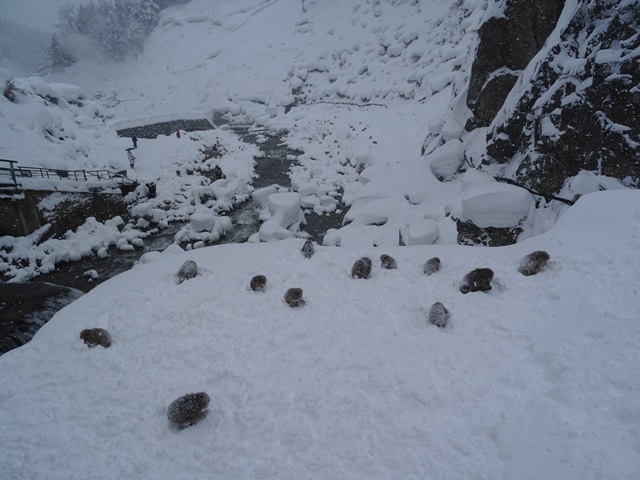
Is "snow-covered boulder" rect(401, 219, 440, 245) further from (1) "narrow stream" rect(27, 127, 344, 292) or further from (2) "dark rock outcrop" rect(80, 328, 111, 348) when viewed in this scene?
(2) "dark rock outcrop" rect(80, 328, 111, 348)

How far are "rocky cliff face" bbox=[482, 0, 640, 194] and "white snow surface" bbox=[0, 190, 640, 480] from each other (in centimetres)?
237

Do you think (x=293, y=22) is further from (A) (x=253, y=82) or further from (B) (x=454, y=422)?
(B) (x=454, y=422)

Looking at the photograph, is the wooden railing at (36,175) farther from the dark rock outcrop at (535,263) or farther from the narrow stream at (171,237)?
the dark rock outcrop at (535,263)

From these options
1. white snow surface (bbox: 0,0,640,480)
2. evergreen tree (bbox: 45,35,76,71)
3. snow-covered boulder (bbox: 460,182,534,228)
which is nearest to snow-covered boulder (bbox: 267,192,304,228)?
white snow surface (bbox: 0,0,640,480)

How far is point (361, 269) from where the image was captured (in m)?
5.96

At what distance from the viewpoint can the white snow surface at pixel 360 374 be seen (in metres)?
3.19

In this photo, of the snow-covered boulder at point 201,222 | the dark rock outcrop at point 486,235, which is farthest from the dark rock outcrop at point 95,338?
the snow-covered boulder at point 201,222

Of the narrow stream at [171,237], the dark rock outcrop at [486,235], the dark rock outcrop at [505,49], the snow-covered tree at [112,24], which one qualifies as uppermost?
the snow-covered tree at [112,24]

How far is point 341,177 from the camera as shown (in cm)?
1762

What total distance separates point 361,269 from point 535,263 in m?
2.74

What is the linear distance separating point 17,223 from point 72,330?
959cm

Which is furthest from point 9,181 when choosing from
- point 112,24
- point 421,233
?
point 112,24

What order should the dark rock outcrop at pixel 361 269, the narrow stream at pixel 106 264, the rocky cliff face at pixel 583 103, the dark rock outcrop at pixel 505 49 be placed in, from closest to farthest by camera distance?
the dark rock outcrop at pixel 361 269 < the narrow stream at pixel 106 264 < the rocky cliff face at pixel 583 103 < the dark rock outcrop at pixel 505 49

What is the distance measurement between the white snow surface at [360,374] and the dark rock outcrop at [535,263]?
0.10 metres
